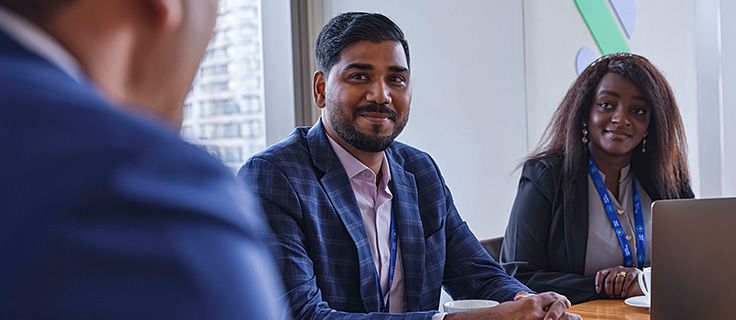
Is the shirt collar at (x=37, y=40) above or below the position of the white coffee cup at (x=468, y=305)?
above

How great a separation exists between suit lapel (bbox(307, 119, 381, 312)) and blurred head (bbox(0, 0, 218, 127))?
145 cm

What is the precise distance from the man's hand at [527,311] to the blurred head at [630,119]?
98cm

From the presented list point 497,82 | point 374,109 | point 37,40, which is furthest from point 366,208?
point 497,82

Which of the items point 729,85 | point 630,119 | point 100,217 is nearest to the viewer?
point 100,217

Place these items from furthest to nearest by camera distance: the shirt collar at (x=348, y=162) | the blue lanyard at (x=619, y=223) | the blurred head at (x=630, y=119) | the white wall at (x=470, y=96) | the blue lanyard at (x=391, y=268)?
the white wall at (x=470, y=96)
the blurred head at (x=630, y=119)
the blue lanyard at (x=619, y=223)
the shirt collar at (x=348, y=162)
the blue lanyard at (x=391, y=268)

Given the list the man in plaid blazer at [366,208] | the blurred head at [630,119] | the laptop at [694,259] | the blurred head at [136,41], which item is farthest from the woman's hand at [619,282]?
the blurred head at [136,41]

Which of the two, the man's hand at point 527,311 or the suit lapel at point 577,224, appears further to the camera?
the suit lapel at point 577,224

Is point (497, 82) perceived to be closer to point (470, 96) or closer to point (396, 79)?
point (470, 96)

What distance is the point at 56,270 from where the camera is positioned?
24 cm

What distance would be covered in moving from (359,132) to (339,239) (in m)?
0.34

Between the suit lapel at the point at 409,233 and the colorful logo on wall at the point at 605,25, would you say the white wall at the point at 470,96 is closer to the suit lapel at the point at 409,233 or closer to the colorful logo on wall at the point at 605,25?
the colorful logo on wall at the point at 605,25

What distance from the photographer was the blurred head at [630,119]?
2.53 metres

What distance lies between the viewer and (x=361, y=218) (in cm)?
185

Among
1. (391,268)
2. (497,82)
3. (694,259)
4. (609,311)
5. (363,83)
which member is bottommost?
(609,311)
